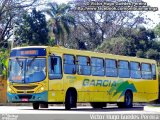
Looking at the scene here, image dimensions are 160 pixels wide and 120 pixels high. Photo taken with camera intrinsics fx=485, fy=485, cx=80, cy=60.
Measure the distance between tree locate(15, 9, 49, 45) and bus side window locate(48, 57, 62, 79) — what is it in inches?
1060

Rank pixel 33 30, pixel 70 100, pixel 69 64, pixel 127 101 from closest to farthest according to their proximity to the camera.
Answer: pixel 70 100 < pixel 69 64 < pixel 127 101 < pixel 33 30

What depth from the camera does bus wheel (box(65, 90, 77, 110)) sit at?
21.9 m

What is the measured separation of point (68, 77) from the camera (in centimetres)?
2203

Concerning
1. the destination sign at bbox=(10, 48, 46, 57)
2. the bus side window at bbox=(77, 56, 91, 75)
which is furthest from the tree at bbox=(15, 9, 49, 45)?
the destination sign at bbox=(10, 48, 46, 57)

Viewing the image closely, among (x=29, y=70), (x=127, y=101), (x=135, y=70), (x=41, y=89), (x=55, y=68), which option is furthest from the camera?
(x=135, y=70)

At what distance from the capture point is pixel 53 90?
2125cm

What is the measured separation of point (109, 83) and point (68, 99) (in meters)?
3.87

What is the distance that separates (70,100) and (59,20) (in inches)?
1233

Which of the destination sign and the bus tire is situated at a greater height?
the destination sign

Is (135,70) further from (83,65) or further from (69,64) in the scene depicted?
(69,64)

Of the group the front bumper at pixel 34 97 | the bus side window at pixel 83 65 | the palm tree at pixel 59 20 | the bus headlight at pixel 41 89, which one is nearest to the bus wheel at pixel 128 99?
the bus side window at pixel 83 65

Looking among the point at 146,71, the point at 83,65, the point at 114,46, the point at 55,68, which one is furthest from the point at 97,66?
the point at 114,46

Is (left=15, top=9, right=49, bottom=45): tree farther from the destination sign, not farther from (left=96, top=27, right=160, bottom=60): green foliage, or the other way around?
the destination sign

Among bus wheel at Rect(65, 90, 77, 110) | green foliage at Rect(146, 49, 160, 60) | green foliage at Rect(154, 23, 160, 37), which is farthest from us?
green foliage at Rect(146, 49, 160, 60)
